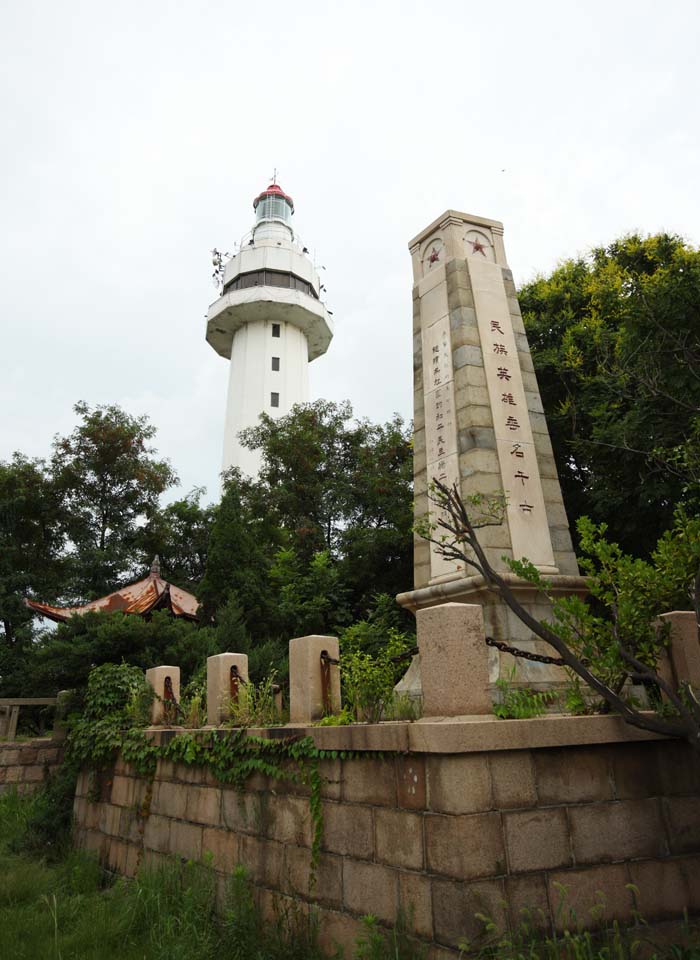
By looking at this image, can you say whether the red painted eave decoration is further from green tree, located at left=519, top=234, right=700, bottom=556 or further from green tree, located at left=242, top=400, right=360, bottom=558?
green tree, located at left=519, top=234, right=700, bottom=556

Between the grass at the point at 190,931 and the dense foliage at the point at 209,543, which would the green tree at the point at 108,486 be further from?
the grass at the point at 190,931

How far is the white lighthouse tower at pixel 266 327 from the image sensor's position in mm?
31188

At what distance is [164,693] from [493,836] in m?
4.79

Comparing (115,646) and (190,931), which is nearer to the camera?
(190,931)

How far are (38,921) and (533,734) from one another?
158 inches

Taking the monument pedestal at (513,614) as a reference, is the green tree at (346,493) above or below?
above

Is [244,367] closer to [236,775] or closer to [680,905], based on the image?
[236,775]

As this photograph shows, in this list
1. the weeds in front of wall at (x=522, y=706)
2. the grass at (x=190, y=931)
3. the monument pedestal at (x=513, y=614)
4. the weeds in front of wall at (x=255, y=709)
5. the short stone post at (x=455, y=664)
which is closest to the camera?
the grass at (x=190, y=931)

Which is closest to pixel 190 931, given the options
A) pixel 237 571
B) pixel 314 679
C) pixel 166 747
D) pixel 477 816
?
pixel 314 679

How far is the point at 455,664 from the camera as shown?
3.94 metres

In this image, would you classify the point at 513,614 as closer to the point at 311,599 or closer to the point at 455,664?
the point at 455,664

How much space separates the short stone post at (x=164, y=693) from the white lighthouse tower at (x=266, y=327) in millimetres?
21373

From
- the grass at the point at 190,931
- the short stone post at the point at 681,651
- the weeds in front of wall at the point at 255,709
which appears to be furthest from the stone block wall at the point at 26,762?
the short stone post at the point at 681,651

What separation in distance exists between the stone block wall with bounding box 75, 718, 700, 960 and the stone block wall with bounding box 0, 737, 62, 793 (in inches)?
327
